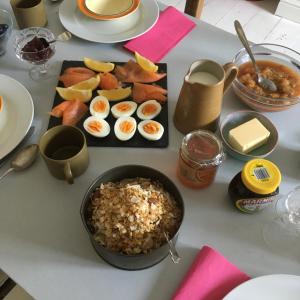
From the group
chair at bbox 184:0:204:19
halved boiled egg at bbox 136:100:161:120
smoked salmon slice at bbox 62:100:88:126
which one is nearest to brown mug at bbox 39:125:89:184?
smoked salmon slice at bbox 62:100:88:126

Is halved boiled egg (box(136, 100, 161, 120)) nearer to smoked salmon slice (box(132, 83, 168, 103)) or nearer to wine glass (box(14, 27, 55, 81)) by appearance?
smoked salmon slice (box(132, 83, 168, 103))

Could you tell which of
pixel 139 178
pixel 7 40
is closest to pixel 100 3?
pixel 7 40

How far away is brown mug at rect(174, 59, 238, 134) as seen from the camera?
2.71 ft

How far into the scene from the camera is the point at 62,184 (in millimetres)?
851

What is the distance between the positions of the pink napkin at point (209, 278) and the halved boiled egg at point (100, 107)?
46 cm

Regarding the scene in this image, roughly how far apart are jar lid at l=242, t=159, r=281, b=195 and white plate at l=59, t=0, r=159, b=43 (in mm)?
639

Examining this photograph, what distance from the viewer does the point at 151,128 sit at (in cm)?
93

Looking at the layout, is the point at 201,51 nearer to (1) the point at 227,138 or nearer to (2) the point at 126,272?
(1) the point at 227,138

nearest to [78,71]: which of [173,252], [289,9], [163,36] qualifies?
[163,36]

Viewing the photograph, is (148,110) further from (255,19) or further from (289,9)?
(289,9)

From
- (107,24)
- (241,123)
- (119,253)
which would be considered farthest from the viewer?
(107,24)

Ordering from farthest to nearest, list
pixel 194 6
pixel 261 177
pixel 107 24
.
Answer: pixel 194 6 < pixel 107 24 < pixel 261 177

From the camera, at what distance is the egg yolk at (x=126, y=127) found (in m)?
0.93

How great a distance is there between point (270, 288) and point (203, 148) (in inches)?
12.8
